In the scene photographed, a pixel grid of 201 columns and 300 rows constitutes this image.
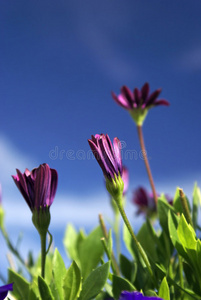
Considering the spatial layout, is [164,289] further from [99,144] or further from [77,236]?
[77,236]

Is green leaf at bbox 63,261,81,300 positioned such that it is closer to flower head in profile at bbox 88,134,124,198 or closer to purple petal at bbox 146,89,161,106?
flower head in profile at bbox 88,134,124,198

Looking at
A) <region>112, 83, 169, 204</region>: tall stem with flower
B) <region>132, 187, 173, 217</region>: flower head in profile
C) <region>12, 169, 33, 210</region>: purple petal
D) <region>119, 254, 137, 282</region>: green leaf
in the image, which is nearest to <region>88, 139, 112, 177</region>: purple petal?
<region>12, 169, 33, 210</region>: purple petal

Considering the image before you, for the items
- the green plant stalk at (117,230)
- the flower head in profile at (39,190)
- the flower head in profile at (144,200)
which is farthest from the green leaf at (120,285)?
the flower head in profile at (144,200)

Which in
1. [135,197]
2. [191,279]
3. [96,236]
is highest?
[135,197]

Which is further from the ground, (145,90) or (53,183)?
(145,90)

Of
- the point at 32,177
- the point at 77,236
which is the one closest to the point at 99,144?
the point at 32,177

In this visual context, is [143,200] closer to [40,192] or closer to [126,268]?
[126,268]

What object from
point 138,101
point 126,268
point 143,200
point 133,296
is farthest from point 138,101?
point 133,296
